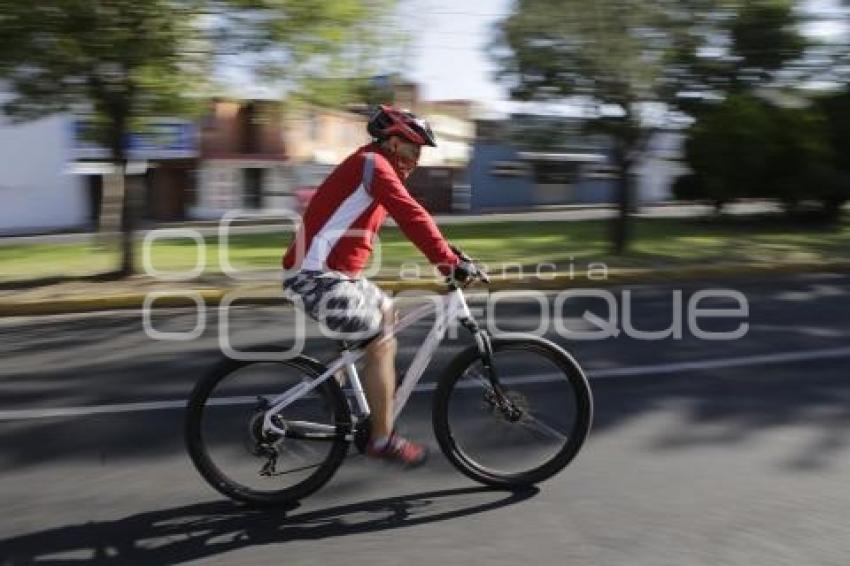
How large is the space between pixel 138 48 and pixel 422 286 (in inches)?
171

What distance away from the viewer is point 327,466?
14.7 ft

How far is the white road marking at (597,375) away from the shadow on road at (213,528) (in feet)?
1.72

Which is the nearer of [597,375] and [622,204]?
[597,375]

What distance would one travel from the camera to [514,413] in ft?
15.3

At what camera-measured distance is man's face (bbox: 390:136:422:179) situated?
430cm

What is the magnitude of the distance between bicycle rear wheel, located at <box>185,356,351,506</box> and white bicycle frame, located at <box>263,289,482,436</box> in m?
0.03

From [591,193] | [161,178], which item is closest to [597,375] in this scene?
[161,178]

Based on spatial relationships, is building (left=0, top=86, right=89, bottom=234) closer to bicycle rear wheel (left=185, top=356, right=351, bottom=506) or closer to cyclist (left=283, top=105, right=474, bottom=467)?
bicycle rear wheel (left=185, top=356, right=351, bottom=506)

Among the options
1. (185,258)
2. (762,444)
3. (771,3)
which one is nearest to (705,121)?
(771,3)

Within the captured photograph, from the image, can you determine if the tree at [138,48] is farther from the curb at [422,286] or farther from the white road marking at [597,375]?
the white road marking at [597,375]

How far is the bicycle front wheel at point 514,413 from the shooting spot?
179 inches

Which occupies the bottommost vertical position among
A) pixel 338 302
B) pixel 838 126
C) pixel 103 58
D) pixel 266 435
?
pixel 266 435

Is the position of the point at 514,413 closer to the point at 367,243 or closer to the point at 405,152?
the point at 367,243

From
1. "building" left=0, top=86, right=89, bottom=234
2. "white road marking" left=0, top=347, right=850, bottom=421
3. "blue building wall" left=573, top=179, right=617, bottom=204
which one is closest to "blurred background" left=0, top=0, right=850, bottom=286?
"white road marking" left=0, top=347, right=850, bottom=421
